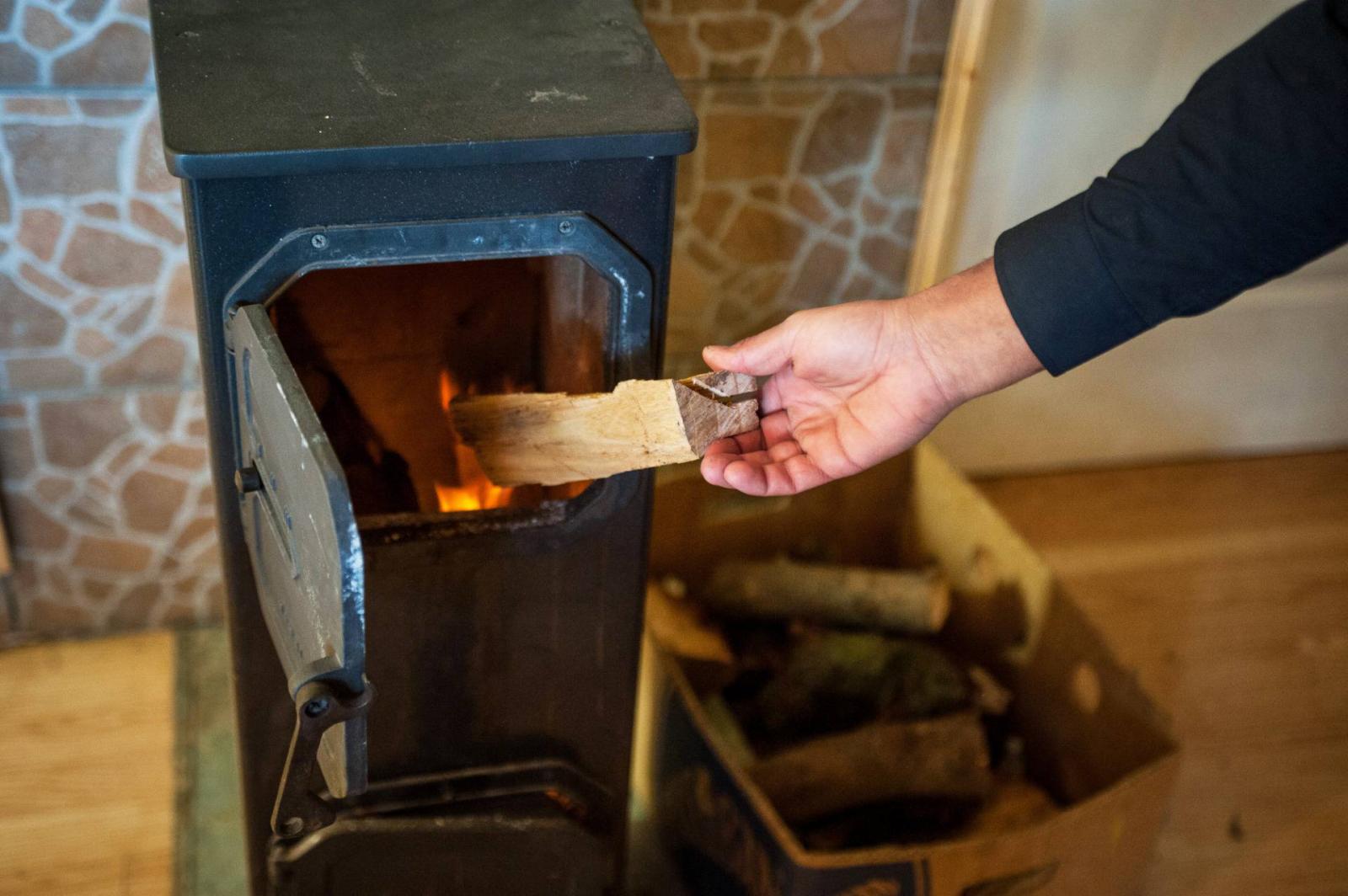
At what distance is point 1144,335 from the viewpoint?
88.8 inches

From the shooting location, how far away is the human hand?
109 cm

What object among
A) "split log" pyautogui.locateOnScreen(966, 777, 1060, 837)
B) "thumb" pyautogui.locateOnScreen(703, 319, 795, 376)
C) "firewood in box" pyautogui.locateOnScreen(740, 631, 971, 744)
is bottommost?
"split log" pyautogui.locateOnScreen(966, 777, 1060, 837)

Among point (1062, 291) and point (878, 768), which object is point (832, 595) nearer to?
point (878, 768)

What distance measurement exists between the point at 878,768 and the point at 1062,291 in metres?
0.83

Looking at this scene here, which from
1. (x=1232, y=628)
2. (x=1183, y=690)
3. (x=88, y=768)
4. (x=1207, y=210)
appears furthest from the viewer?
(x=1232, y=628)

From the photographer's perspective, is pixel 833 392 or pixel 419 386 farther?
pixel 419 386

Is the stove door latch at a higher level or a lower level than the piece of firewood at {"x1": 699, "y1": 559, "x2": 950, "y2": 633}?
higher

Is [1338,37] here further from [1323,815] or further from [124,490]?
[124,490]

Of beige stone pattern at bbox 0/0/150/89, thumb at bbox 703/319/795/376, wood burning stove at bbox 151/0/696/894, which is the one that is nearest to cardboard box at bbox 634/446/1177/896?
wood burning stove at bbox 151/0/696/894

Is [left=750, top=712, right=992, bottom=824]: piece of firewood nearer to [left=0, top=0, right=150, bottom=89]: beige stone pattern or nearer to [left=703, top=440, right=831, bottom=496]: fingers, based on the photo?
[left=703, top=440, right=831, bottom=496]: fingers

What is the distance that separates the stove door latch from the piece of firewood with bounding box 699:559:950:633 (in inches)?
40.0

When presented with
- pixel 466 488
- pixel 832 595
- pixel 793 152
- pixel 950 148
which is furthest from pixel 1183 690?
pixel 466 488

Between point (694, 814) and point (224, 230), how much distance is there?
0.93 m

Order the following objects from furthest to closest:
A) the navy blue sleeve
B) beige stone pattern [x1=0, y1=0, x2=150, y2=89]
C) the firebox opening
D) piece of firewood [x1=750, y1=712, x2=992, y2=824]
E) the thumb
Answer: piece of firewood [x1=750, y1=712, x2=992, y2=824] → beige stone pattern [x1=0, y1=0, x2=150, y2=89] → the firebox opening → the thumb → the navy blue sleeve
